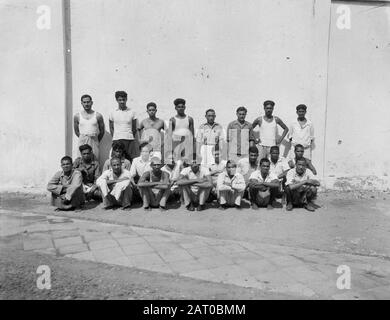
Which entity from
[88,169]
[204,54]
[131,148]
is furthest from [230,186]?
[204,54]

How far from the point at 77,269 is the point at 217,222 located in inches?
91.4

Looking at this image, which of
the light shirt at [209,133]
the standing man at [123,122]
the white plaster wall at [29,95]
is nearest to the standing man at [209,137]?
the light shirt at [209,133]

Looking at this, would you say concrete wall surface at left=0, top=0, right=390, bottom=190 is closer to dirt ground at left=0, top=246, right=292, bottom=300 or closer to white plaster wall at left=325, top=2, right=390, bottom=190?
white plaster wall at left=325, top=2, right=390, bottom=190

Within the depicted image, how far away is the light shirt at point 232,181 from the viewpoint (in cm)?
624

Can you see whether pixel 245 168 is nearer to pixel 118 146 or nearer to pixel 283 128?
pixel 283 128

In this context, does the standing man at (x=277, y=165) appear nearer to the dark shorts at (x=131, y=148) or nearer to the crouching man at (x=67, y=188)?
the dark shorts at (x=131, y=148)

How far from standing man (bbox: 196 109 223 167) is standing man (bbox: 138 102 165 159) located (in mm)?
637

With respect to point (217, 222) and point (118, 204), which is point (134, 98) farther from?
point (217, 222)

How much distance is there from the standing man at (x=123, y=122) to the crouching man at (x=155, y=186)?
0.87 meters

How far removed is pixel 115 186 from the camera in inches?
244

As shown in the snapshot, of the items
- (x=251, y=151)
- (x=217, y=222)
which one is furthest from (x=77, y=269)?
(x=251, y=151)

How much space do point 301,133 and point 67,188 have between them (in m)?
3.88

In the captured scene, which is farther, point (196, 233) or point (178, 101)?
point (178, 101)

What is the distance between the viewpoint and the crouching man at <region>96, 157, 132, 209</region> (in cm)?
616
